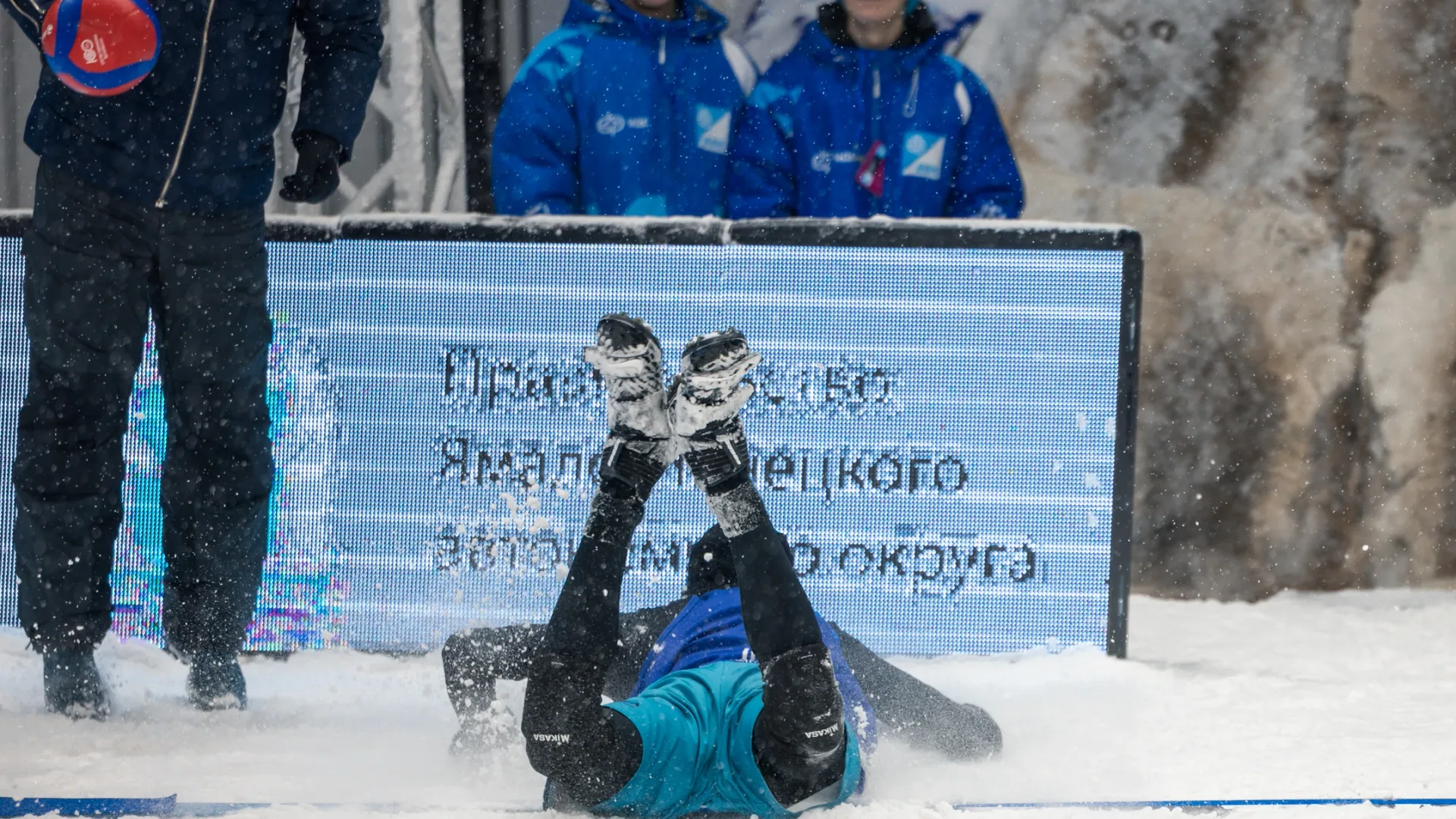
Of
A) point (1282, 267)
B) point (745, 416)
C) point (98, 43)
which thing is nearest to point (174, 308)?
point (98, 43)

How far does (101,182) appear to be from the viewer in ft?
7.86

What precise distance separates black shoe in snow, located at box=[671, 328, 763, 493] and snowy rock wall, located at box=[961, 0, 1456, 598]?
2.85 meters

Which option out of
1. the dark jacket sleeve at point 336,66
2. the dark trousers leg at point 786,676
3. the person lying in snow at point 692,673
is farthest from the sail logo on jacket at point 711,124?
the dark trousers leg at point 786,676

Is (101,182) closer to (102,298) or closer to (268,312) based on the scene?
(102,298)

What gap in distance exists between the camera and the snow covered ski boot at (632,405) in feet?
6.13

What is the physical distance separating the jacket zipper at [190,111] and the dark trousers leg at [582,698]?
118 centimetres

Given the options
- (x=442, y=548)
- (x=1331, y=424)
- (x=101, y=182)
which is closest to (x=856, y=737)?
(x=442, y=548)

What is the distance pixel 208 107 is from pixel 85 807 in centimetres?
134

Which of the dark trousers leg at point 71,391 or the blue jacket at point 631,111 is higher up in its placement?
the blue jacket at point 631,111

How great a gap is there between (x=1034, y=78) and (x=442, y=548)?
2.77m

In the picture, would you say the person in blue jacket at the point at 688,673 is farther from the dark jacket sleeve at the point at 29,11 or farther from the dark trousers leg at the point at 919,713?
the dark jacket sleeve at the point at 29,11

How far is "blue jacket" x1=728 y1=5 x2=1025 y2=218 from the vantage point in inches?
126

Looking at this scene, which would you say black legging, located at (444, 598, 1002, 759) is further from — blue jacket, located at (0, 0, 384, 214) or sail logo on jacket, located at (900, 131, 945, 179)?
sail logo on jacket, located at (900, 131, 945, 179)

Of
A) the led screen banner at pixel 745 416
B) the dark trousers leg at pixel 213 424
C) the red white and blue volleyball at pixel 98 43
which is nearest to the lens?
the red white and blue volleyball at pixel 98 43
